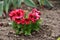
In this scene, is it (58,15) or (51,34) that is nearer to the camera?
(51,34)

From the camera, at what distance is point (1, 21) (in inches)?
181

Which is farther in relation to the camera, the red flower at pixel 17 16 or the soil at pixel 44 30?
the soil at pixel 44 30

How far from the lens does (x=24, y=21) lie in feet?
12.3

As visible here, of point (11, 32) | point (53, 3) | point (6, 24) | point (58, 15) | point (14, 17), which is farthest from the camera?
point (53, 3)

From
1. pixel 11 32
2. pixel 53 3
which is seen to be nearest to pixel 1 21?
pixel 11 32

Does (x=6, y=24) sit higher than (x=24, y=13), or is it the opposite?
(x=24, y=13)

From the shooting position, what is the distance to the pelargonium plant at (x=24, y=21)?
12.2 ft

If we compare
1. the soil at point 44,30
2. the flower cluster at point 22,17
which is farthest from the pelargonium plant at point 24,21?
the soil at point 44,30

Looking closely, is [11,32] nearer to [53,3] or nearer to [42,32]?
[42,32]

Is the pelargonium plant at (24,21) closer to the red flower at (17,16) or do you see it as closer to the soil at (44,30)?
the red flower at (17,16)

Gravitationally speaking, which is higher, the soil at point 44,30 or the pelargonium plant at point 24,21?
the pelargonium plant at point 24,21

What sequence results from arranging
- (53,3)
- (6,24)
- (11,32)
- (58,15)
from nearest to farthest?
(11,32)
(6,24)
(58,15)
(53,3)

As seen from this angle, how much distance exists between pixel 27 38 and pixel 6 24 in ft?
2.31

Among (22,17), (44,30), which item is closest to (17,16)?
(22,17)
